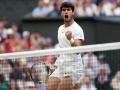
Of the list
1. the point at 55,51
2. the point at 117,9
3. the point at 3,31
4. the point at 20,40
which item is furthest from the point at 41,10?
the point at 55,51

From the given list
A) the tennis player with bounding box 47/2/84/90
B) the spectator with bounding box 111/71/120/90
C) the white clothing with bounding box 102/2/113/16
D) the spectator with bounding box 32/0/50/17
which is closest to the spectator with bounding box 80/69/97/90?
the spectator with bounding box 111/71/120/90

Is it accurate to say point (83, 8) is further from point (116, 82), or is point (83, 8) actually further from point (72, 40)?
point (72, 40)

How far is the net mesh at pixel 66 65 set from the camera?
32.3ft

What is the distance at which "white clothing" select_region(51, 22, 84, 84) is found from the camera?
9.48 meters

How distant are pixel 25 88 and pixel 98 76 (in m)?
1.40

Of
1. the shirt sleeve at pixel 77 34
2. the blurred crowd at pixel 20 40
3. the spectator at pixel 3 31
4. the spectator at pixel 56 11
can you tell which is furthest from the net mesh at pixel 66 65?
the spectator at pixel 56 11

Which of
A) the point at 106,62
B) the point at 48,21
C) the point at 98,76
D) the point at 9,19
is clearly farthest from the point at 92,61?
the point at 9,19

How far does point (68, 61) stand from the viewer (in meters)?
9.63

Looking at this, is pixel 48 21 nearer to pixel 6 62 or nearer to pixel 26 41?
pixel 26 41

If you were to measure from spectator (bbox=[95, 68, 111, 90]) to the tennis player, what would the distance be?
1491 mm

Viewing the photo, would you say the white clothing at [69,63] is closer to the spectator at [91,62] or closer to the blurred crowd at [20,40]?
the spectator at [91,62]

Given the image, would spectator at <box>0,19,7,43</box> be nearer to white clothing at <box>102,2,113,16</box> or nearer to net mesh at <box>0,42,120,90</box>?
white clothing at <box>102,2,113,16</box>

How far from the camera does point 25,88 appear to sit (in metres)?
10.7

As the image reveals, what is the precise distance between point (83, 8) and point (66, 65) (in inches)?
336
